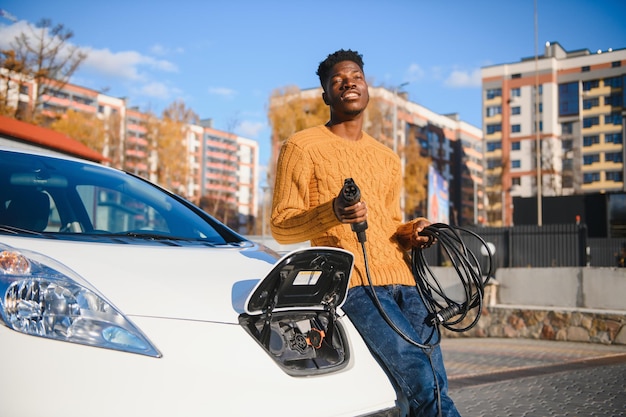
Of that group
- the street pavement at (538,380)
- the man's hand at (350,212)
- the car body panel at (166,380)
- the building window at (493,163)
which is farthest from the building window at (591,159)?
the car body panel at (166,380)

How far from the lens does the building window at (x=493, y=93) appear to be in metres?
95.2

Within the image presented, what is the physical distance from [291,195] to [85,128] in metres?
52.6

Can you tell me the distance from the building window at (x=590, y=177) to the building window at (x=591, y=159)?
1698 mm

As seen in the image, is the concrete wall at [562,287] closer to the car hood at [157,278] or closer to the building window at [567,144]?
the car hood at [157,278]

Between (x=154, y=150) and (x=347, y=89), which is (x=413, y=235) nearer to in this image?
(x=347, y=89)

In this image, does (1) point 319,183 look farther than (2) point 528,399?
No

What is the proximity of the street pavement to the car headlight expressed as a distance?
347 centimetres

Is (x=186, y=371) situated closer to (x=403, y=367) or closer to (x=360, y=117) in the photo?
(x=403, y=367)

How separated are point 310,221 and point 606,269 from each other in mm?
10351

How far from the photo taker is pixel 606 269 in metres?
11.3

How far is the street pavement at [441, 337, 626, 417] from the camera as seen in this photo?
475cm

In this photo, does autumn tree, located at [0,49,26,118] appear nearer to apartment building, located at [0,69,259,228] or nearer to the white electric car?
apartment building, located at [0,69,259,228]

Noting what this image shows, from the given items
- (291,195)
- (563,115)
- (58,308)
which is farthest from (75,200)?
(563,115)

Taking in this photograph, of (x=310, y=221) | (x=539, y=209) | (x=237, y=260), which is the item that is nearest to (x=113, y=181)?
(x=237, y=260)
